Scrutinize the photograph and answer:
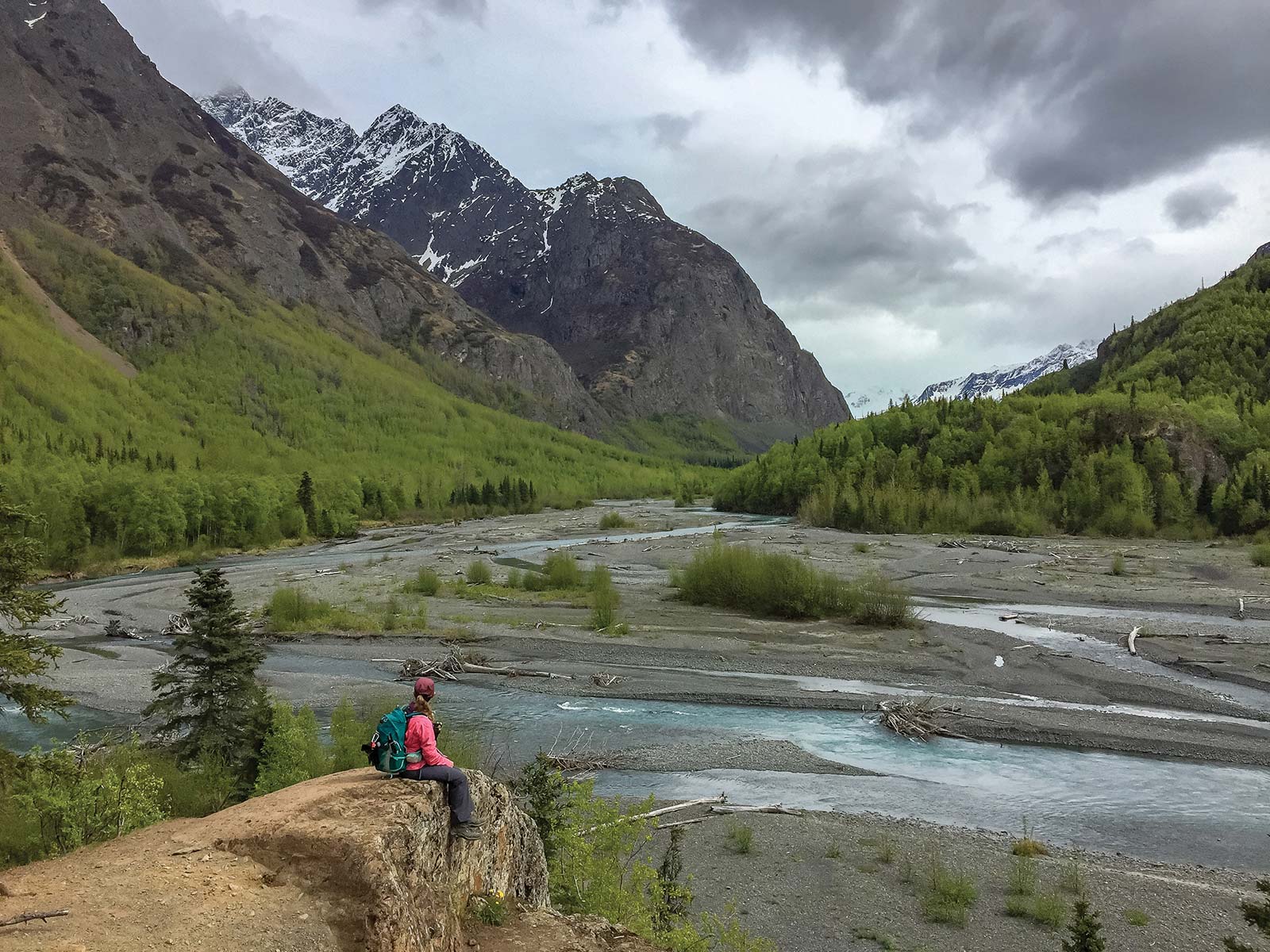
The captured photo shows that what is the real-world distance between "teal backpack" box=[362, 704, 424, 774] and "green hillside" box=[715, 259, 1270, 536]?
94.0 meters

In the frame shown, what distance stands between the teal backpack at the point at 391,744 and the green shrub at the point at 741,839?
419 inches

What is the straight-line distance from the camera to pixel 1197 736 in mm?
24078

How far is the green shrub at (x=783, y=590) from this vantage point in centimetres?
4309

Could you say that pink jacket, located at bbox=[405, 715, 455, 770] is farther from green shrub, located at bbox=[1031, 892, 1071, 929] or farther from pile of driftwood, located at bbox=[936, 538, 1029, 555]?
pile of driftwood, located at bbox=[936, 538, 1029, 555]

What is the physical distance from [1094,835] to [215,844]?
62.0 ft

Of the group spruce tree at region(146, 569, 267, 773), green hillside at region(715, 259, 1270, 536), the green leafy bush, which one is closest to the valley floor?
the green leafy bush

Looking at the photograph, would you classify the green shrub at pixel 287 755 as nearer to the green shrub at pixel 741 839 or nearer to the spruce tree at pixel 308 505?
the green shrub at pixel 741 839

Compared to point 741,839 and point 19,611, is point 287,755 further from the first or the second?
point 741,839

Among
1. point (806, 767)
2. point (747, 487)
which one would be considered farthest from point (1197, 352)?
point (806, 767)

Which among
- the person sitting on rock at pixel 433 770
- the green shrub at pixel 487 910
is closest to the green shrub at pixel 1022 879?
the green shrub at pixel 487 910

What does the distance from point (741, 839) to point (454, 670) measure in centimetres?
2095

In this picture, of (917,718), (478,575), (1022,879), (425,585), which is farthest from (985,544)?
(1022,879)

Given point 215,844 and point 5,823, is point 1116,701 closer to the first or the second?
point 215,844

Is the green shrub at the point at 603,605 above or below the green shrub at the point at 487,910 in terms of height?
below
